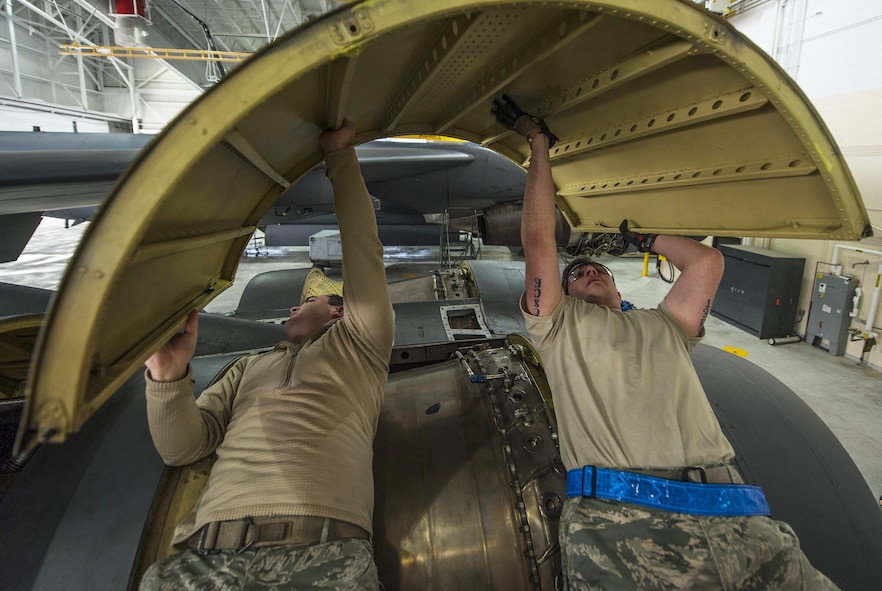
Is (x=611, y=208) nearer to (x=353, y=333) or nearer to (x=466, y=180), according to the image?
(x=353, y=333)

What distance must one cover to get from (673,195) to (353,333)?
1756mm

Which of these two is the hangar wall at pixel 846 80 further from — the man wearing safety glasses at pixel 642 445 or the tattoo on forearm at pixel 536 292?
the tattoo on forearm at pixel 536 292

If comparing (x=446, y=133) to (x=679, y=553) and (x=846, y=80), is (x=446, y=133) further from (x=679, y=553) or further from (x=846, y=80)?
(x=846, y=80)

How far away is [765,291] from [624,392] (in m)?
7.29

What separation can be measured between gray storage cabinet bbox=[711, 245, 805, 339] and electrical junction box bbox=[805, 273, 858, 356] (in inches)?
13.2

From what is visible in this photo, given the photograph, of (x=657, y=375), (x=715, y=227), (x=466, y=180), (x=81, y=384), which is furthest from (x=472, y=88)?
(x=466, y=180)

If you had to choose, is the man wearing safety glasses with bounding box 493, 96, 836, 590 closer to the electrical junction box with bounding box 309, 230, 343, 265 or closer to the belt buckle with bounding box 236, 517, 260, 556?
the belt buckle with bounding box 236, 517, 260, 556

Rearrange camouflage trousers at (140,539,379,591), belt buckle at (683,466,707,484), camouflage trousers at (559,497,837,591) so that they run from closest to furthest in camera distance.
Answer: camouflage trousers at (140,539,379,591) < camouflage trousers at (559,497,837,591) < belt buckle at (683,466,707,484)

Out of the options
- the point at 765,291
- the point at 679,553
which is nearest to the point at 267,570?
the point at 679,553

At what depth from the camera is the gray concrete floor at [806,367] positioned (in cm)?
484

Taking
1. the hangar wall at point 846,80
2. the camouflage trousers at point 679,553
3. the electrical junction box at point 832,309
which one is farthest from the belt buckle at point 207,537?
the electrical junction box at point 832,309

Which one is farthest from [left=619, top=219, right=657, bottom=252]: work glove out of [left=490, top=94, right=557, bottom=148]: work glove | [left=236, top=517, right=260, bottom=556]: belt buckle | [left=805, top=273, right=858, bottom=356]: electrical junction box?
[left=805, top=273, right=858, bottom=356]: electrical junction box

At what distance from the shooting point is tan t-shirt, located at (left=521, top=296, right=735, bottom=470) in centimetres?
191

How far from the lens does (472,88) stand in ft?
6.70
